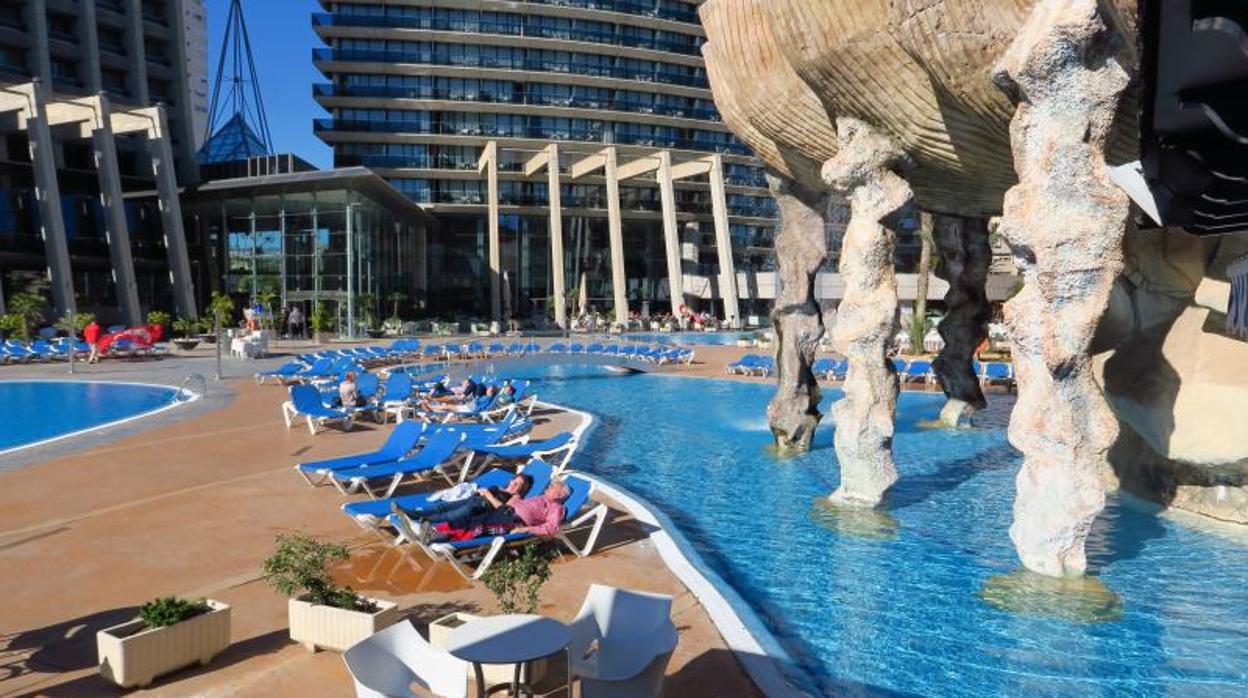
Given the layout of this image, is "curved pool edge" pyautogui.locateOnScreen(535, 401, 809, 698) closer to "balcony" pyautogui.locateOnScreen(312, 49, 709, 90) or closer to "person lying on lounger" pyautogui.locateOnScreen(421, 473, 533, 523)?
"person lying on lounger" pyautogui.locateOnScreen(421, 473, 533, 523)

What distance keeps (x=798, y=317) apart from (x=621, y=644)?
873 cm

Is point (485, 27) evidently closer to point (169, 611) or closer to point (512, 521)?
point (512, 521)

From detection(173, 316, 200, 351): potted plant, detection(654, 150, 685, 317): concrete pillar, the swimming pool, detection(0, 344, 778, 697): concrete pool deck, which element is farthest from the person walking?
detection(0, 344, 778, 697): concrete pool deck

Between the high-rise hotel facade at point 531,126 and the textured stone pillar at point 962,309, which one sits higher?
the high-rise hotel facade at point 531,126

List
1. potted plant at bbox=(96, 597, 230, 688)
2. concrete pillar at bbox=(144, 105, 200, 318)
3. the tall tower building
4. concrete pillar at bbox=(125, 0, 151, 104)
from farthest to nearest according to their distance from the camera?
1. the tall tower building
2. concrete pillar at bbox=(125, 0, 151, 104)
3. concrete pillar at bbox=(144, 105, 200, 318)
4. potted plant at bbox=(96, 597, 230, 688)

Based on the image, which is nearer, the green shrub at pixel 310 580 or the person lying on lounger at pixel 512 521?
the green shrub at pixel 310 580

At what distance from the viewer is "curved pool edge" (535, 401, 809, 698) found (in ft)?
15.3

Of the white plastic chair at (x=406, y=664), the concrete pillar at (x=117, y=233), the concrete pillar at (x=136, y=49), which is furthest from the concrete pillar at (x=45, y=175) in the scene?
the white plastic chair at (x=406, y=664)

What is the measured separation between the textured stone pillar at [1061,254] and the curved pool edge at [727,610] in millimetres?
2607

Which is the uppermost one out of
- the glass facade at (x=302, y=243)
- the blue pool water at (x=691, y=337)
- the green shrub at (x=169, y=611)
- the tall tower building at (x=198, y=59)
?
the tall tower building at (x=198, y=59)

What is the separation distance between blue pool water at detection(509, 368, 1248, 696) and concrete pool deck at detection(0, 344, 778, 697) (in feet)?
2.81

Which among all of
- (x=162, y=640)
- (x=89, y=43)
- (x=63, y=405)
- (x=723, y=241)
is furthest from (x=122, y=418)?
(x=89, y=43)

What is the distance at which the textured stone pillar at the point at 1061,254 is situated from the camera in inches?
241

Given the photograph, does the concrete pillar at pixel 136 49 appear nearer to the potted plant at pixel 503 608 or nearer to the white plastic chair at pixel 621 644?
the potted plant at pixel 503 608
